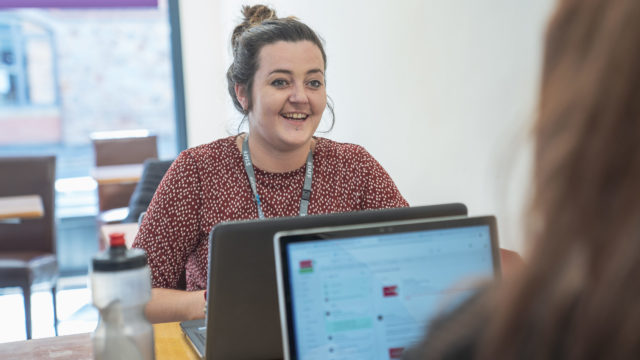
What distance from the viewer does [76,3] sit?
4.61 metres

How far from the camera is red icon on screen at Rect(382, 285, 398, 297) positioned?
89 cm

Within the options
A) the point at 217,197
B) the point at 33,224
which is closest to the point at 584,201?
the point at 217,197

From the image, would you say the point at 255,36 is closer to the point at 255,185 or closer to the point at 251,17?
the point at 251,17

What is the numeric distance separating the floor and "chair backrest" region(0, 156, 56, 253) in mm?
264

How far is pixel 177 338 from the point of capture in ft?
4.27

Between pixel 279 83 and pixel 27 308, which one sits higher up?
pixel 279 83

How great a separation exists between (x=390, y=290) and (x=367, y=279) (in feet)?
0.12

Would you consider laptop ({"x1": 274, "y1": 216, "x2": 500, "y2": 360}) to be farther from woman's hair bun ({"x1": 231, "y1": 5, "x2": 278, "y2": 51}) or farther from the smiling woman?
woman's hair bun ({"x1": 231, "y1": 5, "x2": 278, "y2": 51})

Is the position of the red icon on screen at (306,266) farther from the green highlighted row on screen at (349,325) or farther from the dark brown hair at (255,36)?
the dark brown hair at (255,36)

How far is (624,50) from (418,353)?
0.84 ft

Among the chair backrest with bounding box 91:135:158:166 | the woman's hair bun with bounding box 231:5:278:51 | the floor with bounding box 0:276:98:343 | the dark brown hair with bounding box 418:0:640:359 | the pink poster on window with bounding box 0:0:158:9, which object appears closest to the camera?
the dark brown hair with bounding box 418:0:640:359

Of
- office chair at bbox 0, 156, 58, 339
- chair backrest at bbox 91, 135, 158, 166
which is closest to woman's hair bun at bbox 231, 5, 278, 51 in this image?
office chair at bbox 0, 156, 58, 339

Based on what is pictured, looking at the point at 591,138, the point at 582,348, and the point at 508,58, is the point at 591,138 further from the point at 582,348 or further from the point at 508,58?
the point at 508,58

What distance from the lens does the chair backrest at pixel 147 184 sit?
3234 millimetres
